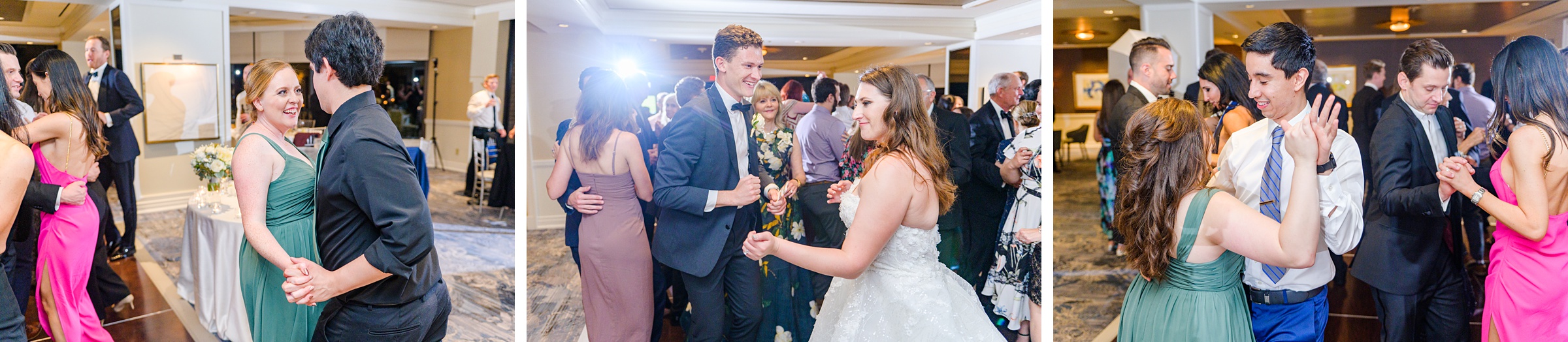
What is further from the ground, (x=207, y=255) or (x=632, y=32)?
(x=632, y=32)

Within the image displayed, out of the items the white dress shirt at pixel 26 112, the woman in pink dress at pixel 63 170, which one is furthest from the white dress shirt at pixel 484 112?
the white dress shirt at pixel 26 112

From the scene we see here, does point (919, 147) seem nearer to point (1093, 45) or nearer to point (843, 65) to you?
point (843, 65)

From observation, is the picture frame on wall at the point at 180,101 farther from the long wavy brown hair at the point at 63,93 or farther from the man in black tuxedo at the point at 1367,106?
the man in black tuxedo at the point at 1367,106

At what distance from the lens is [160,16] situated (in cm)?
330

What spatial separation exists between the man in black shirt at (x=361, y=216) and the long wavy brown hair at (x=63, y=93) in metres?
1.68

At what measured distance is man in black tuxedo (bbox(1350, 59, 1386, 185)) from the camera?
5008 mm

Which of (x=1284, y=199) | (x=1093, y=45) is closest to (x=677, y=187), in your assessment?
(x=1284, y=199)

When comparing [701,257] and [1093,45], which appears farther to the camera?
[1093,45]

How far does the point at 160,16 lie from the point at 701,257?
103 inches

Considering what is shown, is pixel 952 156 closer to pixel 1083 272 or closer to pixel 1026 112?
pixel 1026 112

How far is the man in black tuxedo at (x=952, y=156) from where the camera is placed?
290 cm

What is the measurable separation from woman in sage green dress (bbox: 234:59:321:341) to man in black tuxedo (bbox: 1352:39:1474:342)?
3.81 meters

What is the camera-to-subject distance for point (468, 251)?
3521mm

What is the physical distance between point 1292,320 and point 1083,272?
332cm
